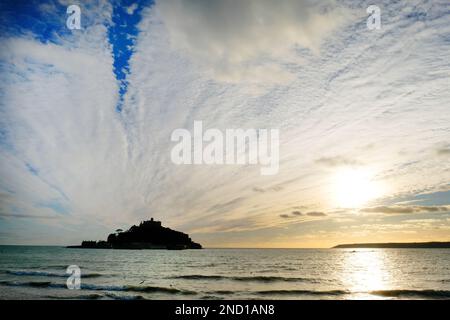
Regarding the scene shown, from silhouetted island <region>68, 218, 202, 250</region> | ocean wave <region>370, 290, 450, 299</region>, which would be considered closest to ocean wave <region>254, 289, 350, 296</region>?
ocean wave <region>370, 290, 450, 299</region>

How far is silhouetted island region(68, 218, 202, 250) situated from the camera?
13112 cm

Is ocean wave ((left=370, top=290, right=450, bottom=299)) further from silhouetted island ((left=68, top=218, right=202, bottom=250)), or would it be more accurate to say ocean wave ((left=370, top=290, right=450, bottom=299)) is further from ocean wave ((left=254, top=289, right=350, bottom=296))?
silhouetted island ((left=68, top=218, right=202, bottom=250))

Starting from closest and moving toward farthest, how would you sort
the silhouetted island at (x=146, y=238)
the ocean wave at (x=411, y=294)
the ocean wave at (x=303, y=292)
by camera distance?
the ocean wave at (x=411, y=294)
the ocean wave at (x=303, y=292)
the silhouetted island at (x=146, y=238)

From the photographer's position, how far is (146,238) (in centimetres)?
13288

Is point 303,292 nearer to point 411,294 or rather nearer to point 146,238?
point 411,294

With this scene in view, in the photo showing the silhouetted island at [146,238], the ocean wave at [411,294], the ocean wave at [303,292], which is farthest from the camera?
the silhouetted island at [146,238]

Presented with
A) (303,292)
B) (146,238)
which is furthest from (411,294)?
(146,238)

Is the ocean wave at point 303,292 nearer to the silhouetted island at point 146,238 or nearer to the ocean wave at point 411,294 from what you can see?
the ocean wave at point 411,294

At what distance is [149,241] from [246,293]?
11652 cm

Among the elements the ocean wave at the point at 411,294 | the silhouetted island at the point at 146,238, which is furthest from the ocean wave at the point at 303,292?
the silhouetted island at the point at 146,238

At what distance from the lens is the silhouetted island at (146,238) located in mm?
131125
